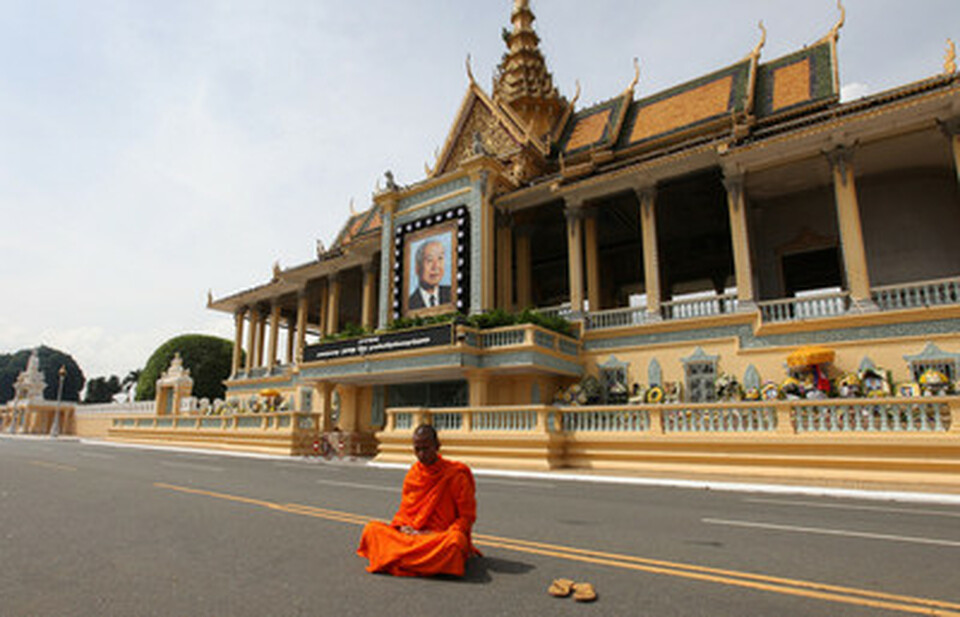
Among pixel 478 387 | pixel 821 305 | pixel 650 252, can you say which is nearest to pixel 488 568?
pixel 478 387

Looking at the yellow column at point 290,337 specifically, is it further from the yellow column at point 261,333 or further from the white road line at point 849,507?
the white road line at point 849,507

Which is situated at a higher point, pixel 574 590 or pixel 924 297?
pixel 924 297

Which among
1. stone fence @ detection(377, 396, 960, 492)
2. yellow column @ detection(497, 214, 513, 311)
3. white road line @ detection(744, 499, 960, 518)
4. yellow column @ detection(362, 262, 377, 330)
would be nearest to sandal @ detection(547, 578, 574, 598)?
white road line @ detection(744, 499, 960, 518)

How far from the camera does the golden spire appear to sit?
100 feet

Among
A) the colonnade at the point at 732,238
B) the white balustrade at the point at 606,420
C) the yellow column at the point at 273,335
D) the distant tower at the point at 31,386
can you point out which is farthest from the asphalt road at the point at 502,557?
the distant tower at the point at 31,386

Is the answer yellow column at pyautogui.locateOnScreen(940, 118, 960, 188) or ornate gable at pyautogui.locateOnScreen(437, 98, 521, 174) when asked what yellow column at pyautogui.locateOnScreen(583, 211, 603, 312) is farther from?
yellow column at pyautogui.locateOnScreen(940, 118, 960, 188)

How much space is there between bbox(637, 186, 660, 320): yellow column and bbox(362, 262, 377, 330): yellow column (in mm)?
14565

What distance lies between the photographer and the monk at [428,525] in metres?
4.13

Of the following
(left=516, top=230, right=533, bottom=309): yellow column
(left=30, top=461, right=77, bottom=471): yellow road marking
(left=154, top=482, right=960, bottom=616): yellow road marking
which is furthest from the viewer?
(left=516, top=230, right=533, bottom=309): yellow column

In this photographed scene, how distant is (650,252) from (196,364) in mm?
49613

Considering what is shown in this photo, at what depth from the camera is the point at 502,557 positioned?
4.81 metres

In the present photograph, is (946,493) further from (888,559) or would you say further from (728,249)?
(728,249)

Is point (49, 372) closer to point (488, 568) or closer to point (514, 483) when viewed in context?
point (514, 483)

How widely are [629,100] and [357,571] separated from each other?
2680 centimetres
